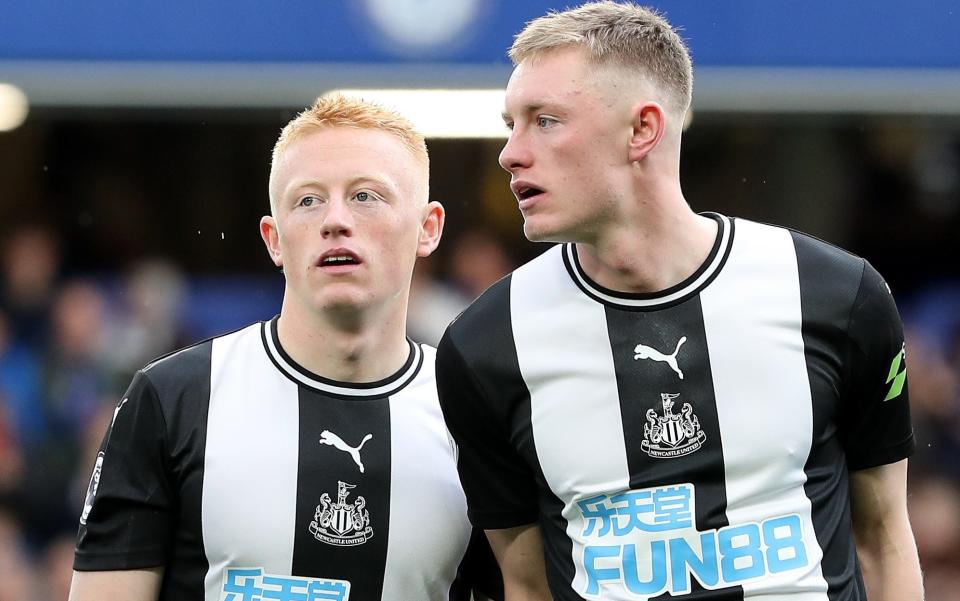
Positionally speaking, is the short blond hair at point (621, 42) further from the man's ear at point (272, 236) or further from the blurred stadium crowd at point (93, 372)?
the blurred stadium crowd at point (93, 372)

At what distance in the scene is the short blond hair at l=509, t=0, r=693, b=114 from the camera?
9.64 ft

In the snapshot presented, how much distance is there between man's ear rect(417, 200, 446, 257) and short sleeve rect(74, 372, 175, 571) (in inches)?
29.2

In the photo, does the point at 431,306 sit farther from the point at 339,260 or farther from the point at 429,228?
the point at 339,260

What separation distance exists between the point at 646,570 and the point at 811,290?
0.66 metres

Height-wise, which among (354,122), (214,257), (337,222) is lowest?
(337,222)

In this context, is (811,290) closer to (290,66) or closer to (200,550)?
(200,550)

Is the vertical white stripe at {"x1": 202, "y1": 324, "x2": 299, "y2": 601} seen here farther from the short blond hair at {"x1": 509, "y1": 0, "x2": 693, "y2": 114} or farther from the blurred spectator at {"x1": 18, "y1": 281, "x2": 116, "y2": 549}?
the blurred spectator at {"x1": 18, "y1": 281, "x2": 116, "y2": 549}

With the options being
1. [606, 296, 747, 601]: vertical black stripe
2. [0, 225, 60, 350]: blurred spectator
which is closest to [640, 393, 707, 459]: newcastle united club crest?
[606, 296, 747, 601]: vertical black stripe

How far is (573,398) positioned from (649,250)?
342 millimetres

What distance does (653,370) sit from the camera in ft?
9.43

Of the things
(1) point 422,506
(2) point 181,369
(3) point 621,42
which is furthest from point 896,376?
(2) point 181,369

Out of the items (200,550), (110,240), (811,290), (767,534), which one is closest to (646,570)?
(767,534)

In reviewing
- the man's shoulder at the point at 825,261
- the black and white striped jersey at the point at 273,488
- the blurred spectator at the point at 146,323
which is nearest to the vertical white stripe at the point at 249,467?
the black and white striped jersey at the point at 273,488

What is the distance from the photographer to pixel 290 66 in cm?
580
